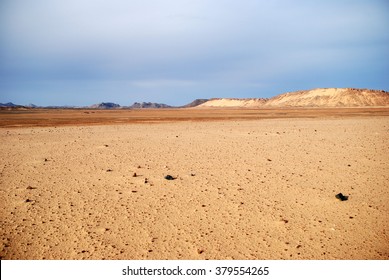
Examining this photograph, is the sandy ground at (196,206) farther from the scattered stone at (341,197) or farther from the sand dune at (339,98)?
the sand dune at (339,98)

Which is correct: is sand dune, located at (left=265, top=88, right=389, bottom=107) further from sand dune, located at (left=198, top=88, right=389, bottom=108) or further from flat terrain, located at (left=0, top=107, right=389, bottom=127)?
flat terrain, located at (left=0, top=107, right=389, bottom=127)

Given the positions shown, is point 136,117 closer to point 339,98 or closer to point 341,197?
point 341,197

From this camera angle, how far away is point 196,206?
20.7 ft

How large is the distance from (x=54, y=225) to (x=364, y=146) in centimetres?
1262

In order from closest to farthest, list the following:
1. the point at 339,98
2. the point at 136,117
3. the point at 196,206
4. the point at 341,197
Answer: the point at 196,206 → the point at 341,197 → the point at 136,117 → the point at 339,98

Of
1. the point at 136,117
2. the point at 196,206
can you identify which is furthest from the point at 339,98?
the point at 196,206

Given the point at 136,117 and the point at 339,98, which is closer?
the point at 136,117

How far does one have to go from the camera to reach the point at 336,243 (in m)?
4.78

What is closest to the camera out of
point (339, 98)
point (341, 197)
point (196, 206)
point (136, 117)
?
point (196, 206)

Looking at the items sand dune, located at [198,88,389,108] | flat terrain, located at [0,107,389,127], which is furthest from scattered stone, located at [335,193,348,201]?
sand dune, located at [198,88,389,108]

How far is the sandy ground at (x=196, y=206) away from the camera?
15.4 ft

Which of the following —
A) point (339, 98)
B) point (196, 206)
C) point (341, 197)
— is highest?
point (339, 98)

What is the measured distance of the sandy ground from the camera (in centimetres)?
468

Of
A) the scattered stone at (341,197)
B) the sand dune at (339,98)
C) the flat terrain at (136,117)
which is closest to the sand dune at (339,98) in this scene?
the sand dune at (339,98)
